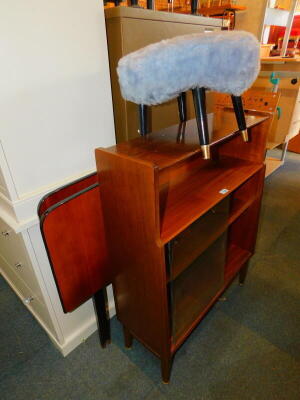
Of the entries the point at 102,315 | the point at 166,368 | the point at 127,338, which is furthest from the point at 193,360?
the point at 102,315

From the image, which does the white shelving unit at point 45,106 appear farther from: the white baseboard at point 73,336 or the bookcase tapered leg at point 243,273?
the bookcase tapered leg at point 243,273

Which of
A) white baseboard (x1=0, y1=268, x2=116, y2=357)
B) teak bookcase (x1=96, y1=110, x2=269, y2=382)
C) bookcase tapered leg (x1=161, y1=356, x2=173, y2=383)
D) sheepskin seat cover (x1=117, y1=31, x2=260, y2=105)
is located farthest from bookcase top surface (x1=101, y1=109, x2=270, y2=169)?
white baseboard (x1=0, y1=268, x2=116, y2=357)

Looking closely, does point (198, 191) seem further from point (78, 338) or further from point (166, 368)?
point (78, 338)

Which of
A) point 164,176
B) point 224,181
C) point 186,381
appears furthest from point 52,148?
point 186,381

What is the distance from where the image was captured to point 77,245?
105 cm

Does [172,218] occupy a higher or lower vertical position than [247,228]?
higher

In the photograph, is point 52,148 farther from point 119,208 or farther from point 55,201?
point 119,208

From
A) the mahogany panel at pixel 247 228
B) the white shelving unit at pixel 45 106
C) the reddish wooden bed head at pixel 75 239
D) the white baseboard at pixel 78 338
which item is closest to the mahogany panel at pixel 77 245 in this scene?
the reddish wooden bed head at pixel 75 239

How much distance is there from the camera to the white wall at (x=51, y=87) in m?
0.78

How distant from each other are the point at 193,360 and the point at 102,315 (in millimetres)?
526

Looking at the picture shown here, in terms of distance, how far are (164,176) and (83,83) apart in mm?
537

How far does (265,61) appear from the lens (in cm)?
270

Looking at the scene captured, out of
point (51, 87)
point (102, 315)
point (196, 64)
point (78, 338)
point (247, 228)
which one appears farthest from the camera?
point (247, 228)

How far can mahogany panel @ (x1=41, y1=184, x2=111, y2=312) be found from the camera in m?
0.94
